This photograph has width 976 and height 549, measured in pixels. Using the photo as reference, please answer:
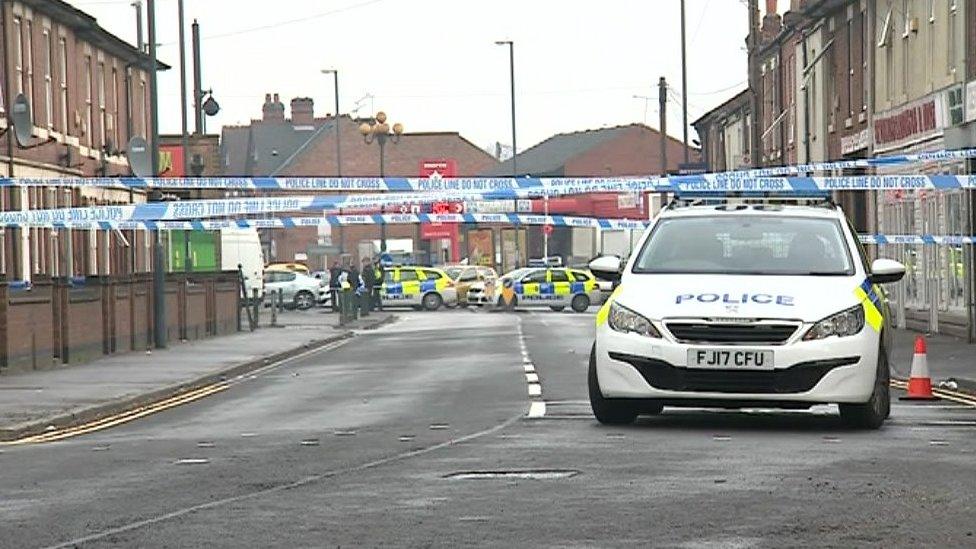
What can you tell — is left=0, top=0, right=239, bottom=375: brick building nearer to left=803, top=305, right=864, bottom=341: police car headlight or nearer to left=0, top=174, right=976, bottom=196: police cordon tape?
left=0, top=174, right=976, bottom=196: police cordon tape

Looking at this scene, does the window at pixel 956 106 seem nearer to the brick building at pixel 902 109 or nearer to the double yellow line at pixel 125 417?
the brick building at pixel 902 109

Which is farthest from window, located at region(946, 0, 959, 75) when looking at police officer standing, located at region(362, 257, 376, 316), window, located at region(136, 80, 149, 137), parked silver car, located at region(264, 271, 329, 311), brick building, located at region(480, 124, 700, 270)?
brick building, located at region(480, 124, 700, 270)

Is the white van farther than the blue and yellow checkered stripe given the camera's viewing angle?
Yes

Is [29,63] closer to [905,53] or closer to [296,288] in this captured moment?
[905,53]

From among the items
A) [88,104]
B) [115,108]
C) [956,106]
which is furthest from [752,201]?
[115,108]

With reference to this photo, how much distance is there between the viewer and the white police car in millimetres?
13750

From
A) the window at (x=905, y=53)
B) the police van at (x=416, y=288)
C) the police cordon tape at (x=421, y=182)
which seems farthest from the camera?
the police van at (x=416, y=288)

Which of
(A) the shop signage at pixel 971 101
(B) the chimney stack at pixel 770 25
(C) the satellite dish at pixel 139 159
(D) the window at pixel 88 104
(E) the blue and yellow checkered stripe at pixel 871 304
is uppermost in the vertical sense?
(B) the chimney stack at pixel 770 25

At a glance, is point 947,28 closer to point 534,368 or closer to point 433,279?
point 534,368

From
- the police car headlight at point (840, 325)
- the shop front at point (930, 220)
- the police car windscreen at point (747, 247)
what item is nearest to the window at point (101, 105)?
the shop front at point (930, 220)

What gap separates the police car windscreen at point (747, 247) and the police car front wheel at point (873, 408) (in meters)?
0.77

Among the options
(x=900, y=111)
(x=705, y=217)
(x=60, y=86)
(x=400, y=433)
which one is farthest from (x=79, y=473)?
(x=60, y=86)

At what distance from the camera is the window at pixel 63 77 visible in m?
43.0

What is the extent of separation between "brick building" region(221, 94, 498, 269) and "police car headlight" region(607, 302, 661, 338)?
90.3m
